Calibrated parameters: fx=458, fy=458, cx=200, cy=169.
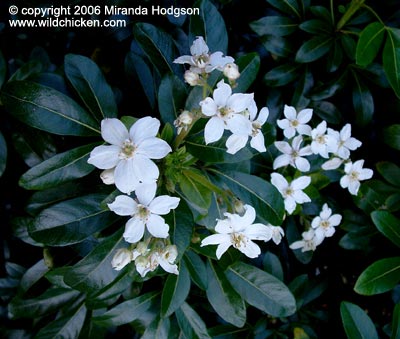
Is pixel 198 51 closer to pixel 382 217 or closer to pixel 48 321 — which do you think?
pixel 382 217

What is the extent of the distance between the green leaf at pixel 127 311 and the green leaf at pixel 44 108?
0.65m

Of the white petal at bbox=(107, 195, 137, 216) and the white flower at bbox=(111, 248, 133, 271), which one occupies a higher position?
the white petal at bbox=(107, 195, 137, 216)

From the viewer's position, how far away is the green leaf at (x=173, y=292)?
1497 millimetres

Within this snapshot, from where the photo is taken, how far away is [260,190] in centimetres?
143

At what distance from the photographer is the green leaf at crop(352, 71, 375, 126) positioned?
1947 millimetres

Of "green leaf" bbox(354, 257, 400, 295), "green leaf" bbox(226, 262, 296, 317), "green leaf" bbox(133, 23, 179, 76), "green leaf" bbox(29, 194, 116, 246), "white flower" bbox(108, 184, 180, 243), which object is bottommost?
"green leaf" bbox(354, 257, 400, 295)

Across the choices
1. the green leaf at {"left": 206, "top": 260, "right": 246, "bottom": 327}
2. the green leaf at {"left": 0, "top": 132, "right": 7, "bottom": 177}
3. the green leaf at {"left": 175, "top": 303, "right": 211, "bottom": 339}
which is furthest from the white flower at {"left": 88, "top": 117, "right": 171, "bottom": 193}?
the green leaf at {"left": 175, "top": 303, "right": 211, "bottom": 339}

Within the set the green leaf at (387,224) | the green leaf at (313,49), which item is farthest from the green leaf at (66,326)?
the green leaf at (313,49)

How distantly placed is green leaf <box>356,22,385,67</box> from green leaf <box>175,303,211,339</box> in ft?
3.55

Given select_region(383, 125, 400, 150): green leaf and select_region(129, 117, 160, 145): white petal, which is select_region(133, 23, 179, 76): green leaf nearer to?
select_region(129, 117, 160, 145): white petal

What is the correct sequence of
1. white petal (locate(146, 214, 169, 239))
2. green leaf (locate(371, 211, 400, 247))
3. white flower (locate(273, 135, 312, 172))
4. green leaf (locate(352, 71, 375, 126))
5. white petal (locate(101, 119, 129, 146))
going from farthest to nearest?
green leaf (locate(352, 71, 375, 126))
green leaf (locate(371, 211, 400, 247))
white flower (locate(273, 135, 312, 172))
white petal (locate(146, 214, 169, 239))
white petal (locate(101, 119, 129, 146))

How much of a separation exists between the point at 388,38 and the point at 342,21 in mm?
225

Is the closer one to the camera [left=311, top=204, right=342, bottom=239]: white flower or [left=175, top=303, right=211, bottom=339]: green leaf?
[left=175, top=303, right=211, bottom=339]: green leaf

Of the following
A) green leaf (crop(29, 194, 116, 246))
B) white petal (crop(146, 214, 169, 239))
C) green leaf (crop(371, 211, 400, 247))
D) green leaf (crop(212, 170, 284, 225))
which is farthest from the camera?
green leaf (crop(371, 211, 400, 247))
